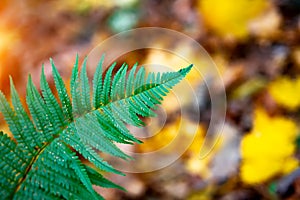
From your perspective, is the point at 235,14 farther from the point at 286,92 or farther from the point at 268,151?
the point at 268,151

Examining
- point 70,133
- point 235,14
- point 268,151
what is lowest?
point 70,133

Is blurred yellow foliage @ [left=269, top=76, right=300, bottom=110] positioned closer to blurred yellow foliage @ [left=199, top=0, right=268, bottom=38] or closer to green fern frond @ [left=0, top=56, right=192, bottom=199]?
blurred yellow foliage @ [left=199, top=0, right=268, bottom=38]

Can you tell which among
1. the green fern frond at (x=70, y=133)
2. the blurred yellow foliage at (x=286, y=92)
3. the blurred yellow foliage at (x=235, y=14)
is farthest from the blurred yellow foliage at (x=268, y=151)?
the green fern frond at (x=70, y=133)

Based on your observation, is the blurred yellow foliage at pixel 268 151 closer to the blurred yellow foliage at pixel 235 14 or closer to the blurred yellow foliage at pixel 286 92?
the blurred yellow foliage at pixel 286 92

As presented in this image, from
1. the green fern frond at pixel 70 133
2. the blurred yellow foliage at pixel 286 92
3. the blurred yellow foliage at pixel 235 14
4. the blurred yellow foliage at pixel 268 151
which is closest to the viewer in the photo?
the green fern frond at pixel 70 133

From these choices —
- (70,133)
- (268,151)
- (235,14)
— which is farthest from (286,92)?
(70,133)

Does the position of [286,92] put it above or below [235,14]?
below
